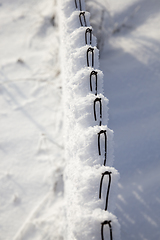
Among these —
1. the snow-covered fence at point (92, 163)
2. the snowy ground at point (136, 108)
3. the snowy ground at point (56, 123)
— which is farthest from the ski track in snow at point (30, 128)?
the snow-covered fence at point (92, 163)

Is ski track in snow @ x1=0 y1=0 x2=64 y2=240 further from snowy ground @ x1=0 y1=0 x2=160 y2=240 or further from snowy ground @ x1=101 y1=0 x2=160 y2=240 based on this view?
snowy ground @ x1=101 y1=0 x2=160 y2=240

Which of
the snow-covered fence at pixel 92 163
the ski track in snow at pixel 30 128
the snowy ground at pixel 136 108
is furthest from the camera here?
the ski track in snow at pixel 30 128

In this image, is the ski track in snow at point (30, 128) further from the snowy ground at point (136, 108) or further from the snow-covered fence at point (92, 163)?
the snow-covered fence at point (92, 163)

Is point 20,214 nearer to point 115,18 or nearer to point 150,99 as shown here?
point 150,99

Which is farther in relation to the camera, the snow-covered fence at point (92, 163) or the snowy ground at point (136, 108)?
the snowy ground at point (136, 108)

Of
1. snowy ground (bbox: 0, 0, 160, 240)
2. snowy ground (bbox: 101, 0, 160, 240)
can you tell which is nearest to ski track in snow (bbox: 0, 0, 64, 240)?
snowy ground (bbox: 0, 0, 160, 240)

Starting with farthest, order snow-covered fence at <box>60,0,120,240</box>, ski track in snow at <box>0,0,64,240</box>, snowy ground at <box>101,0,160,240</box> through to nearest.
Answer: ski track in snow at <box>0,0,64,240</box> → snowy ground at <box>101,0,160,240</box> → snow-covered fence at <box>60,0,120,240</box>

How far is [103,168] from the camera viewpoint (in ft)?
1.76

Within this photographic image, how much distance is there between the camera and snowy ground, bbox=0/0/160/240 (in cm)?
144

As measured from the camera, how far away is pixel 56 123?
2.04 m

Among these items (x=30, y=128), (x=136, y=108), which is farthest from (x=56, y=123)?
(x=136, y=108)

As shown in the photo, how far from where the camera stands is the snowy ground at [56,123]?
1439 millimetres

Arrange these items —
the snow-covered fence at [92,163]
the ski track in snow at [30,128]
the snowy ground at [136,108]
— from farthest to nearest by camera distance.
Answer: the ski track in snow at [30,128] → the snowy ground at [136,108] → the snow-covered fence at [92,163]

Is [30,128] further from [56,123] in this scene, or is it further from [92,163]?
[92,163]
